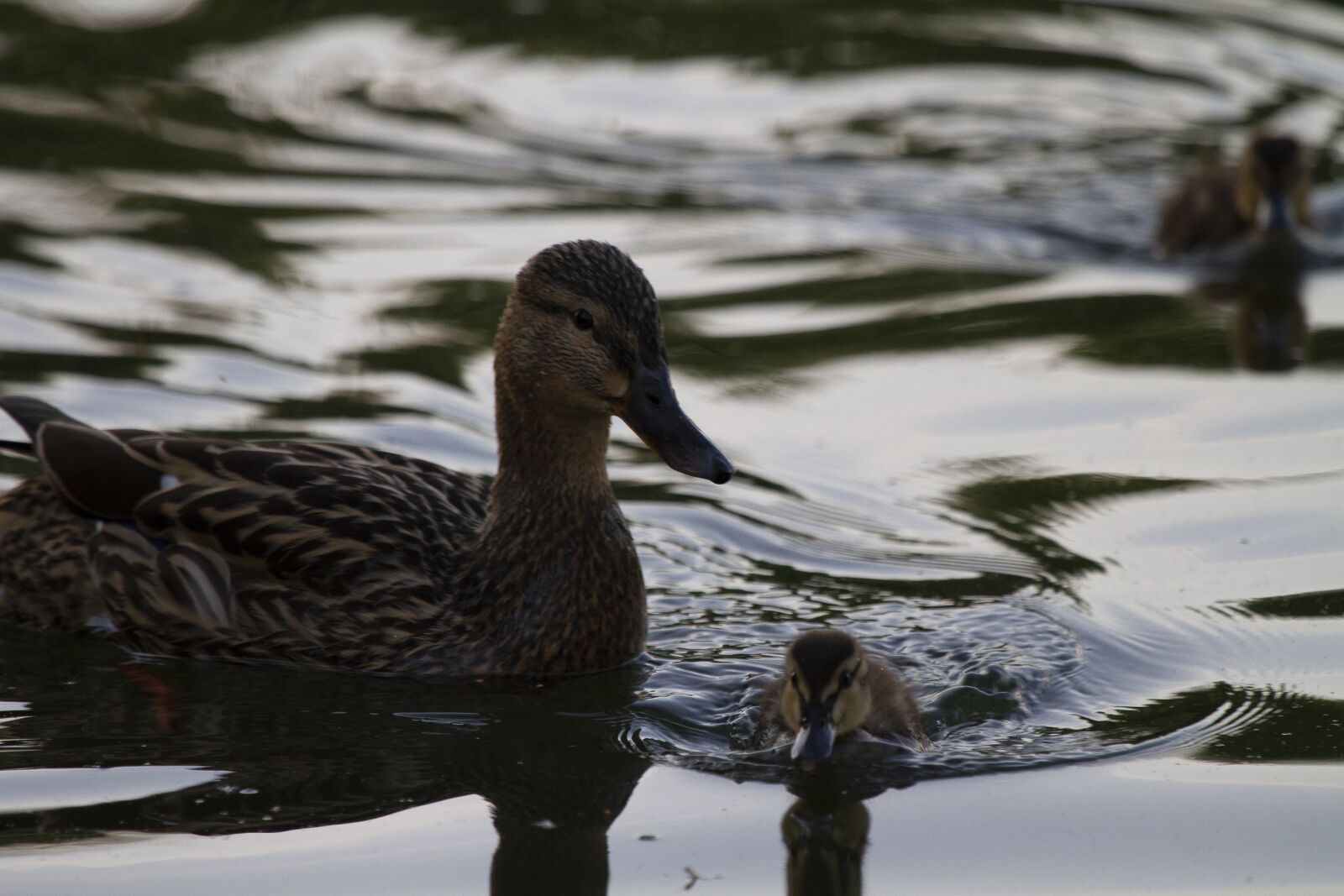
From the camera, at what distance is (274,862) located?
4.91 metres

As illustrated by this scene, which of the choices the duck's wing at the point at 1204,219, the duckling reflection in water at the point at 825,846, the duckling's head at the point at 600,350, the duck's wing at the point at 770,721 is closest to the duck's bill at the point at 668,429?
the duckling's head at the point at 600,350

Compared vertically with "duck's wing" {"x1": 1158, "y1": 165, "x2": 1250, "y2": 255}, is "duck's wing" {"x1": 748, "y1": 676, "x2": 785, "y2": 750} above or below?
below

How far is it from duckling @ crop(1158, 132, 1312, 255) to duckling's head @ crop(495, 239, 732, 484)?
5.37 m

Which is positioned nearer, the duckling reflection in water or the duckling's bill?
the duckling reflection in water

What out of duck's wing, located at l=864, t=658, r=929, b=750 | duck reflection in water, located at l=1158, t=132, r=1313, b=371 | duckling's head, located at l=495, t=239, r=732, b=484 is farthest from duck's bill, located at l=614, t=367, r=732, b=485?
duck reflection in water, located at l=1158, t=132, r=1313, b=371

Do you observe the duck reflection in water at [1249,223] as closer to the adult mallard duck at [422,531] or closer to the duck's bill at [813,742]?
the adult mallard duck at [422,531]

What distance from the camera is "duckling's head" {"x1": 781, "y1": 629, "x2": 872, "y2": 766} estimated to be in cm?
530

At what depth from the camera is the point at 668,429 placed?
237 inches

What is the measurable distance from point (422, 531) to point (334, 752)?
0.96 meters

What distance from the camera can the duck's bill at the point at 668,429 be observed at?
5992mm

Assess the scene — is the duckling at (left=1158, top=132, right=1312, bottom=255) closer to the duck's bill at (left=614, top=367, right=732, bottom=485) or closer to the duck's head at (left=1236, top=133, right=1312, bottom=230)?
the duck's head at (left=1236, top=133, right=1312, bottom=230)

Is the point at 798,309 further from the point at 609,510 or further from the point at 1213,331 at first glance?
the point at 609,510

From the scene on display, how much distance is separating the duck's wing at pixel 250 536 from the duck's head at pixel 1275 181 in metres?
5.54

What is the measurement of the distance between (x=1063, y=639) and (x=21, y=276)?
554 centimetres
